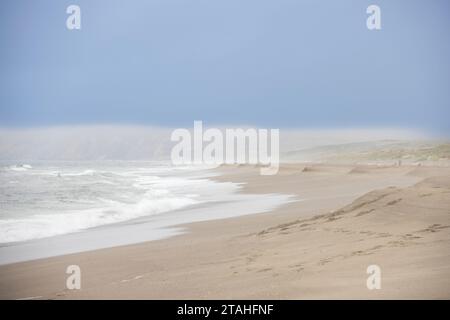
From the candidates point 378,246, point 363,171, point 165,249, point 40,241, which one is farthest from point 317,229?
point 363,171

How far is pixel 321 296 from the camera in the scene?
4539 millimetres

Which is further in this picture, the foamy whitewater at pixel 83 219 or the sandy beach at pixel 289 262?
the foamy whitewater at pixel 83 219

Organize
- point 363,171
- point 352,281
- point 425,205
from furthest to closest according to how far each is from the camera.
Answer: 1. point 363,171
2. point 425,205
3. point 352,281

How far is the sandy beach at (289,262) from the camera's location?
4926mm

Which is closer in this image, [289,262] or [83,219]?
[289,262]

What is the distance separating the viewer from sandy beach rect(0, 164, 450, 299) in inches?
194

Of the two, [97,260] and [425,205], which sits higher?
[425,205]

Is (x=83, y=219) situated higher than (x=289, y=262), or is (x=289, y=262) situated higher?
(x=83, y=219)

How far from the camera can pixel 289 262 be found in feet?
20.4

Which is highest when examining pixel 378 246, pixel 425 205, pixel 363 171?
pixel 363 171

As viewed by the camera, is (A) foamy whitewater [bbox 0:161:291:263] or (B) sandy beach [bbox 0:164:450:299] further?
(A) foamy whitewater [bbox 0:161:291:263]
